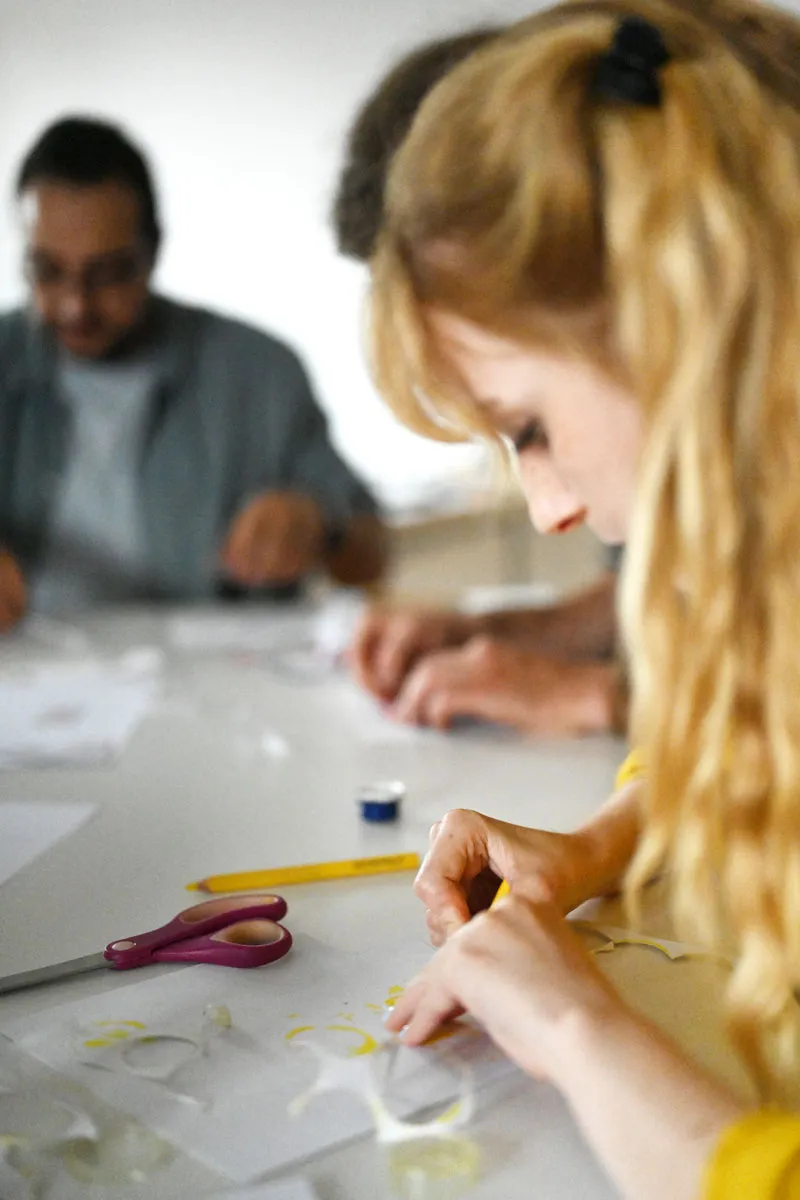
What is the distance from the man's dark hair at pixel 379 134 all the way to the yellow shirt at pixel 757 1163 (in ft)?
1.49

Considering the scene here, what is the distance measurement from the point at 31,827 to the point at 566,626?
68 cm

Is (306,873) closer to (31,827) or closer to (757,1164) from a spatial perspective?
(31,827)

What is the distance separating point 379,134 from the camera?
68 cm

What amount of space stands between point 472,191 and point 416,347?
99 millimetres

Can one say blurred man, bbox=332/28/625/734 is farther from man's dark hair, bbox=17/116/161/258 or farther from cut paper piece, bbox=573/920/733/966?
man's dark hair, bbox=17/116/161/258

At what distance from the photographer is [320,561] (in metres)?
1.72

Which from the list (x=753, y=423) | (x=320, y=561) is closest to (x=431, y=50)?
(x=753, y=423)

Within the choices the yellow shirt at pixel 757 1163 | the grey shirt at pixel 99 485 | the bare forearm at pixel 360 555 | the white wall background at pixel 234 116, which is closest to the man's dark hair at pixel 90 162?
the grey shirt at pixel 99 485

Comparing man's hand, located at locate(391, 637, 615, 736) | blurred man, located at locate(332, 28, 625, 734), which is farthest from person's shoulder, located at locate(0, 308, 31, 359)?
man's hand, located at locate(391, 637, 615, 736)

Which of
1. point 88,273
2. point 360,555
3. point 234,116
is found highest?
point 234,116

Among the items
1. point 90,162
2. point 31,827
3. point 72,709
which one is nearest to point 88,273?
point 90,162

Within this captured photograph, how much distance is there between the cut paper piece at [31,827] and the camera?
26.7 inches

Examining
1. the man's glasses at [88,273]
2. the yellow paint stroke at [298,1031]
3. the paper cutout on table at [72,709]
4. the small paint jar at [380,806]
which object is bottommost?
the paper cutout on table at [72,709]

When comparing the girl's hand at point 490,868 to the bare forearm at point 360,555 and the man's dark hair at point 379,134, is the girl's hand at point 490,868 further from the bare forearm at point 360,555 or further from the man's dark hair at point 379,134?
the bare forearm at point 360,555
